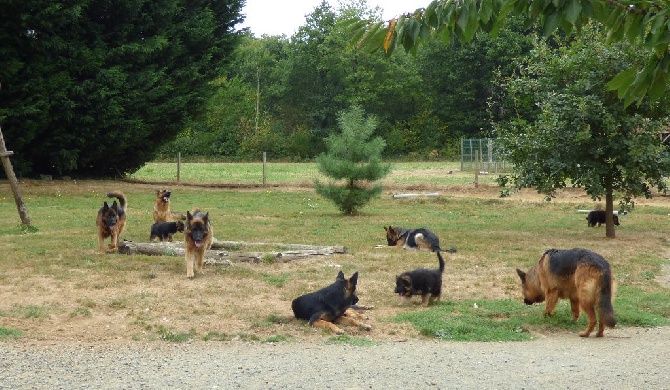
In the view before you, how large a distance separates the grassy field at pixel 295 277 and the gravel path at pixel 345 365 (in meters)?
0.51

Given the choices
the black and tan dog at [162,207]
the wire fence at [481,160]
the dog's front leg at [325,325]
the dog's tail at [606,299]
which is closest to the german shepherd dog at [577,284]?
the dog's tail at [606,299]

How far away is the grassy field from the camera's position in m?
9.46

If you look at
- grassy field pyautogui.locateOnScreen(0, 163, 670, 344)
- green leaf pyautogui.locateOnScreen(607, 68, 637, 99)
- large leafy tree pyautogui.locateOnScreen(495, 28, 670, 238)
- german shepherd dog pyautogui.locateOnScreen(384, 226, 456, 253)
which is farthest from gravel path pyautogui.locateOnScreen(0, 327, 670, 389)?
large leafy tree pyautogui.locateOnScreen(495, 28, 670, 238)

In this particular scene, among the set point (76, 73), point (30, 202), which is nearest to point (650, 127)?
point (30, 202)

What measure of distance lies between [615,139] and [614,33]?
1474 cm

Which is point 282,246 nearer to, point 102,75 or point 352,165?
point 352,165

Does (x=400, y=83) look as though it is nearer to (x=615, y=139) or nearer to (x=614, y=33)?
(x=615, y=139)

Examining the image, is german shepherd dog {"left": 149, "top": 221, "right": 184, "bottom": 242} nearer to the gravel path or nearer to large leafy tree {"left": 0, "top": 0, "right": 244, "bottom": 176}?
the gravel path

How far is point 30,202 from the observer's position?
27.3m

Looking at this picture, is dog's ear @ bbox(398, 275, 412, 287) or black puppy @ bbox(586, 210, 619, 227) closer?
dog's ear @ bbox(398, 275, 412, 287)

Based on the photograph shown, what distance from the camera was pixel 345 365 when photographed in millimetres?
7707

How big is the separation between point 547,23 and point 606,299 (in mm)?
5820

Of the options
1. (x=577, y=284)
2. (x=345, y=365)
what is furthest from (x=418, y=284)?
(x=345, y=365)

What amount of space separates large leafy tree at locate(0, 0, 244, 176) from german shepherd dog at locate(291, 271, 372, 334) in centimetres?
2191
